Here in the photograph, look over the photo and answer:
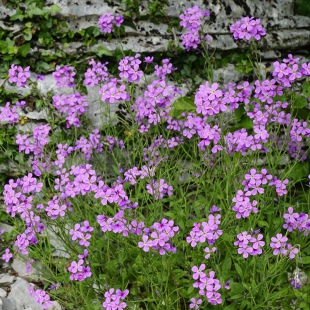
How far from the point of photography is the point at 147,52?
14.1 ft

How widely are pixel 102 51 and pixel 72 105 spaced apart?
0.60 m

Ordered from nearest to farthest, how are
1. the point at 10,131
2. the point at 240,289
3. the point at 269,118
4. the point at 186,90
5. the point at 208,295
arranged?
1. the point at 208,295
2. the point at 240,289
3. the point at 269,118
4. the point at 10,131
5. the point at 186,90

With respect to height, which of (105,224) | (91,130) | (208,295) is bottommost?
(91,130)

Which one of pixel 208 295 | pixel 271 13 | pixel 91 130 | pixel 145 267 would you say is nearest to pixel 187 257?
pixel 145 267

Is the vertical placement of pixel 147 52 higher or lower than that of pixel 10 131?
higher

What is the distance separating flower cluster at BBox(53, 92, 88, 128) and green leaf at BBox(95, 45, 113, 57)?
1.48ft

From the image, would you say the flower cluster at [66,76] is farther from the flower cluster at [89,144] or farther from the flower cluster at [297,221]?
the flower cluster at [297,221]

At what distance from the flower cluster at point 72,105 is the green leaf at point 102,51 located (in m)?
0.45

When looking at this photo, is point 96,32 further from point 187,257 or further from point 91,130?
point 187,257

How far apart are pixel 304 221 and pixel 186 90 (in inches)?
64.2

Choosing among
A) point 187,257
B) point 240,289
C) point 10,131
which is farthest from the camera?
point 10,131

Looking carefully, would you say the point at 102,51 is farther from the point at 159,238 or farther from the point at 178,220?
the point at 159,238

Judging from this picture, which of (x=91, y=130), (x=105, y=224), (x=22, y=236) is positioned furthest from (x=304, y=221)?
(x=91, y=130)

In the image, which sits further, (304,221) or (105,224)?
(304,221)
